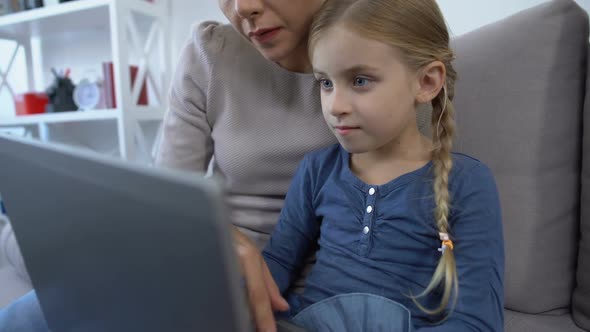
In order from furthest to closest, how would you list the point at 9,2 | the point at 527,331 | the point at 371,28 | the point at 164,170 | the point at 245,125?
the point at 9,2
the point at 245,125
the point at 527,331
the point at 371,28
the point at 164,170

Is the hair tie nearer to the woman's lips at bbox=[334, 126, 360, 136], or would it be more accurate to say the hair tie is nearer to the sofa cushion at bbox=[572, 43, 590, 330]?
the woman's lips at bbox=[334, 126, 360, 136]

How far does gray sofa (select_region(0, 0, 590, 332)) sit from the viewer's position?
28.3 inches

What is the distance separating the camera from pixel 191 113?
834mm

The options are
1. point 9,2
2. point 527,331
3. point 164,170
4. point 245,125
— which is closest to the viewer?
point 164,170

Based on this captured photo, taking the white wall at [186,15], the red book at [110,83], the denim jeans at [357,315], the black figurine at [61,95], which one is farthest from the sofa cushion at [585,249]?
the black figurine at [61,95]

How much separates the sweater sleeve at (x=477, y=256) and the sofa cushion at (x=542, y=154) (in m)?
0.21

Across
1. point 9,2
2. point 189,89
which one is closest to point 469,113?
point 189,89

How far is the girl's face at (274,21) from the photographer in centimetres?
67

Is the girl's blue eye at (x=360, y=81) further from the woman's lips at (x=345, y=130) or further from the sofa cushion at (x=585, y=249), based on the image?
the sofa cushion at (x=585, y=249)

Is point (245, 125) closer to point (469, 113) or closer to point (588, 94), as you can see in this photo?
point (469, 113)

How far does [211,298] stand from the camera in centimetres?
23

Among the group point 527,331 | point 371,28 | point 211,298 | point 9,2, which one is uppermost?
point 9,2

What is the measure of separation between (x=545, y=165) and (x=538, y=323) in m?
0.26

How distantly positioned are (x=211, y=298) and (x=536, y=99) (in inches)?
27.3
